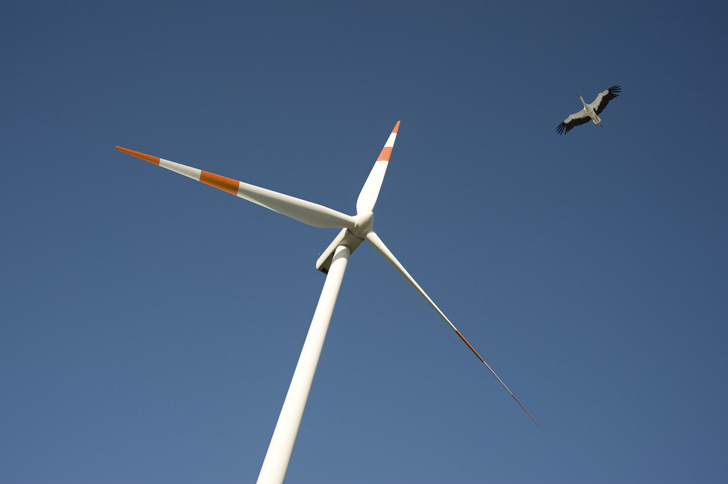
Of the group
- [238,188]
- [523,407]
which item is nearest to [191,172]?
[238,188]

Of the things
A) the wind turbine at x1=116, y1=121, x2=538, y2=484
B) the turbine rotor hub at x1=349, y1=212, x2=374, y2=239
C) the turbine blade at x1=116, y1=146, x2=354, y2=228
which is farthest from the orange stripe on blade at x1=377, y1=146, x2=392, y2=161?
the turbine blade at x1=116, y1=146, x2=354, y2=228

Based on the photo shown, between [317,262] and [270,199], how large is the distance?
12.4ft

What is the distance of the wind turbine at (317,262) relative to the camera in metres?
12.9

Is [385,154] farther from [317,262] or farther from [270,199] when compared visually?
[270,199]

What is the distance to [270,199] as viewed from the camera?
17.1 metres

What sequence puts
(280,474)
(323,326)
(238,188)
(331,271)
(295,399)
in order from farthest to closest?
1. (331,271)
2. (238,188)
3. (323,326)
4. (295,399)
5. (280,474)

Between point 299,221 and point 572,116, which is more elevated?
point 572,116

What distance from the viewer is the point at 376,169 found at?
23125 mm

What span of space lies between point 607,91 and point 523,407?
21.1m

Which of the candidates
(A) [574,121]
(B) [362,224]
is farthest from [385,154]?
(A) [574,121]

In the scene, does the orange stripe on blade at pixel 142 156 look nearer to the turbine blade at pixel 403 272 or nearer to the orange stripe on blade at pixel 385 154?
the turbine blade at pixel 403 272

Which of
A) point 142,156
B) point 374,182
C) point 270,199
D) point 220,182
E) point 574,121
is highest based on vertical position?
point 574,121

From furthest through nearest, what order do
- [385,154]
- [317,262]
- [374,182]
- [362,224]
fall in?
1. [385,154]
2. [374,182]
3. [317,262]
4. [362,224]

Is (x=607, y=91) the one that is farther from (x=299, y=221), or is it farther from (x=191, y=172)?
(x=191, y=172)
